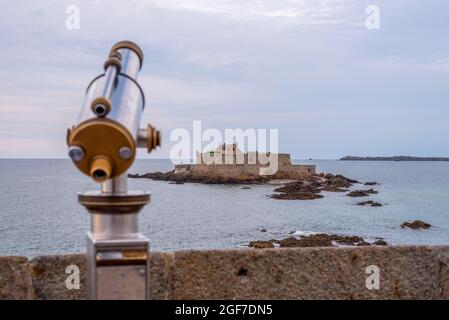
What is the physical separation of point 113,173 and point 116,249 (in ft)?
1.08

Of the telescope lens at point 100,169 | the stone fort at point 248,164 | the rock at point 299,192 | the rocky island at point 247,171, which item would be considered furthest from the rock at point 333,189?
the telescope lens at point 100,169

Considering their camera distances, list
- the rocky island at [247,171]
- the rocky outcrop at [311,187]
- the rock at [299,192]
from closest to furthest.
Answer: the rock at [299,192], the rocky outcrop at [311,187], the rocky island at [247,171]

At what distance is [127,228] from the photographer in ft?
8.29

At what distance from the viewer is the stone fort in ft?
286

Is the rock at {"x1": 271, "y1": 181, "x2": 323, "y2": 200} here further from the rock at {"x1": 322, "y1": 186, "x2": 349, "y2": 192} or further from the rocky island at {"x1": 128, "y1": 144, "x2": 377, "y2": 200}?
the rock at {"x1": 322, "y1": 186, "x2": 349, "y2": 192}

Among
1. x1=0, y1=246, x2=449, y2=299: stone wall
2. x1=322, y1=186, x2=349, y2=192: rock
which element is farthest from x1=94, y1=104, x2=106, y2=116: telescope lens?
x1=322, y1=186, x2=349, y2=192: rock

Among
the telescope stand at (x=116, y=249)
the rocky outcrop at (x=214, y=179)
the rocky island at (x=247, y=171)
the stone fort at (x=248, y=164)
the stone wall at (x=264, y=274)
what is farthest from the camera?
the rocky outcrop at (x=214, y=179)

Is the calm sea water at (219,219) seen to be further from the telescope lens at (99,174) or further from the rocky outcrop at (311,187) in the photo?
the telescope lens at (99,174)

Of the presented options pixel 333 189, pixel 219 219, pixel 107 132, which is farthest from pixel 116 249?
pixel 333 189

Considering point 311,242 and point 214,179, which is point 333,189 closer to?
point 214,179

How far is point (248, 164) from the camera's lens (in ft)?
297

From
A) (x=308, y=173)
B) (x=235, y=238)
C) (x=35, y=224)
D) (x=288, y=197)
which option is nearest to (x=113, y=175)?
(x=235, y=238)

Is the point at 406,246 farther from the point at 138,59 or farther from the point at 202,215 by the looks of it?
the point at 202,215

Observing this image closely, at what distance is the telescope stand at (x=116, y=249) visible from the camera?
2.45 meters
